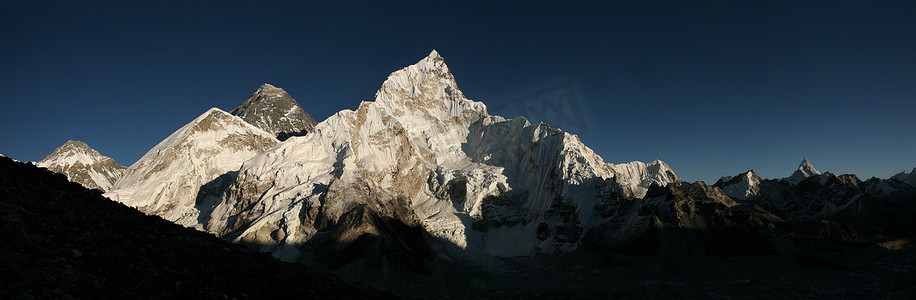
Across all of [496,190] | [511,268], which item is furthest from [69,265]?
[496,190]

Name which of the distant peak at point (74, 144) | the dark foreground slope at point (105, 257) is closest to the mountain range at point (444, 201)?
the distant peak at point (74, 144)

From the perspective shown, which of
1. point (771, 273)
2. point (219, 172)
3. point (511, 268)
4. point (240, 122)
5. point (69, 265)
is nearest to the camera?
point (69, 265)

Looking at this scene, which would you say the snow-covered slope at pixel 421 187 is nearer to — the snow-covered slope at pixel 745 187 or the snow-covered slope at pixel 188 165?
the snow-covered slope at pixel 188 165

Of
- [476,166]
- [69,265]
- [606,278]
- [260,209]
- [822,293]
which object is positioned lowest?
[822,293]

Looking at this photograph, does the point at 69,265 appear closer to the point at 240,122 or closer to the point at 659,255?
the point at 659,255

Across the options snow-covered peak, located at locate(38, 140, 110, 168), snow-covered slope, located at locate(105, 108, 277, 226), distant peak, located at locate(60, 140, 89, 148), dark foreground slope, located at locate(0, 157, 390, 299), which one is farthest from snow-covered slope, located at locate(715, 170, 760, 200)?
distant peak, located at locate(60, 140, 89, 148)
